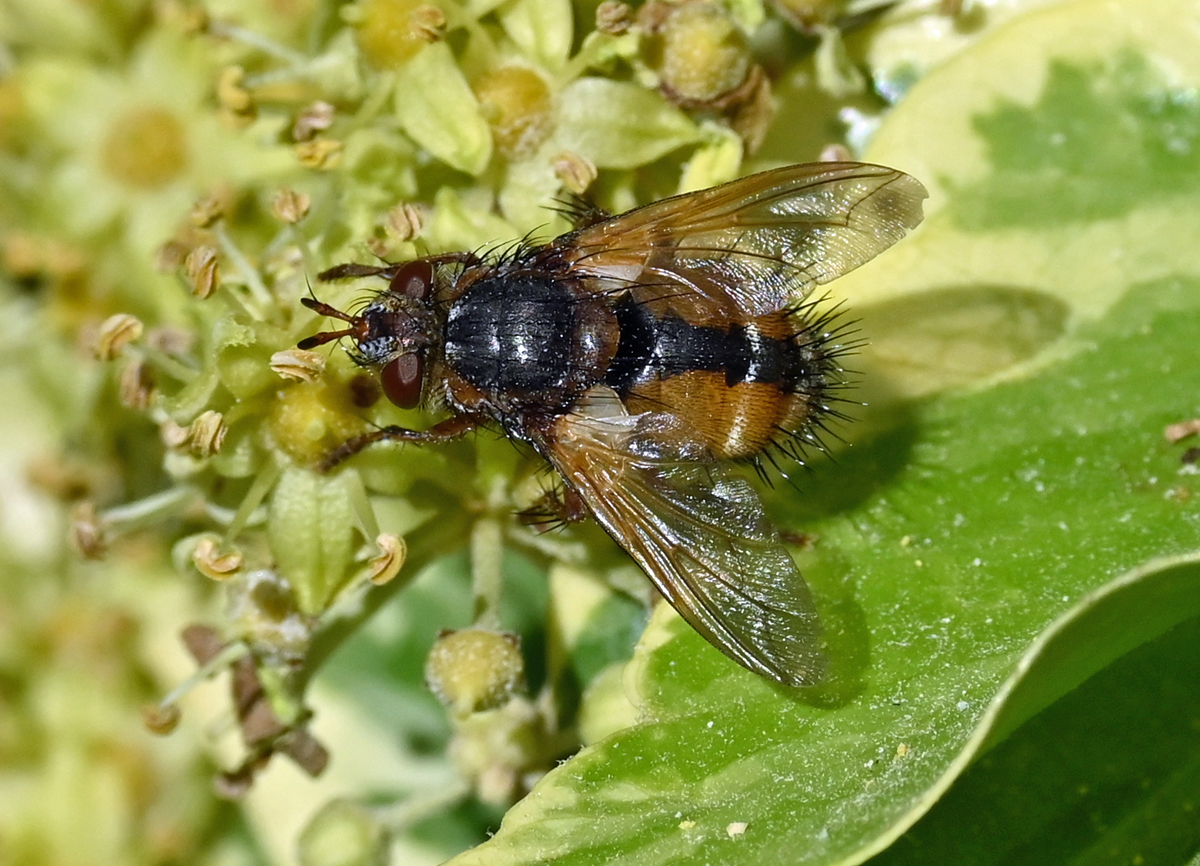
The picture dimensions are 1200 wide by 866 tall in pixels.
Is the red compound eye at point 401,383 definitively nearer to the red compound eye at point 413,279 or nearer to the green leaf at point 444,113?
the red compound eye at point 413,279

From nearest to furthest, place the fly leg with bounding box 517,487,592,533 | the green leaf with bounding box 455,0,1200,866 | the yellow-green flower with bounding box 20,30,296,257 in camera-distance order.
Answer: the green leaf with bounding box 455,0,1200,866 < the fly leg with bounding box 517,487,592,533 < the yellow-green flower with bounding box 20,30,296,257

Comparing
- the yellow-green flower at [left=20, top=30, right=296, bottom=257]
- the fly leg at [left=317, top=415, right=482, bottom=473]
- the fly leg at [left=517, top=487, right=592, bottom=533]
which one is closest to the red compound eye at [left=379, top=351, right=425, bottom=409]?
the fly leg at [left=317, top=415, right=482, bottom=473]

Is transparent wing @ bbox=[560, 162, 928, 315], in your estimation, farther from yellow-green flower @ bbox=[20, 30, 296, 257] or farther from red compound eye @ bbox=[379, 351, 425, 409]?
yellow-green flower @ bbox=[20, 30, 296, 257]

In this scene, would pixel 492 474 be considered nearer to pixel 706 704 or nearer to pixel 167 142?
pixel 706 704

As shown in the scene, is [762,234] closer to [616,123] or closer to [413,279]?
[616,123]

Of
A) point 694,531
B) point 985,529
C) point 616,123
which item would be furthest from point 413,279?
point 985,529

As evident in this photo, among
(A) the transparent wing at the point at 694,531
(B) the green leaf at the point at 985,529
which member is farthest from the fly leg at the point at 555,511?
(B) the green leaf at the point at 985,529

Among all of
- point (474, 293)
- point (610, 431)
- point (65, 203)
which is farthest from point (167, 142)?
point (610, 431)
